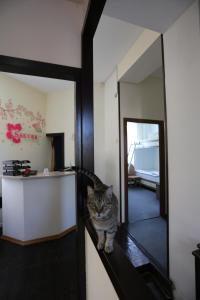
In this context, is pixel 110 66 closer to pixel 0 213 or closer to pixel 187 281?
pixel 187 281

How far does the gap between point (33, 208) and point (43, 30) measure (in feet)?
7.03

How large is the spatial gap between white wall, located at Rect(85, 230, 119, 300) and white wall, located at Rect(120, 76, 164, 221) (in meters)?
1.70

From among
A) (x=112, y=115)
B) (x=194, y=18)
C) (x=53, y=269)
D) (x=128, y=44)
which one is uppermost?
(x=128, y=44)

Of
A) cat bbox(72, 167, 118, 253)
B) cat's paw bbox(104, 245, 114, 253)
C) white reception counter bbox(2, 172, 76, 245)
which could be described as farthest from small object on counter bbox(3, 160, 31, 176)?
cat's paw bbox(104, 245, 114, 253)

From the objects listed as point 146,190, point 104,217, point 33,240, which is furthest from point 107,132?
point 146,190

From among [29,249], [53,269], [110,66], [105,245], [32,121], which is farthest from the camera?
[32,121]

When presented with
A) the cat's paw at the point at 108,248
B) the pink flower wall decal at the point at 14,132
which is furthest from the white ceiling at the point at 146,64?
the pink flower wall decal at the point at 14,132

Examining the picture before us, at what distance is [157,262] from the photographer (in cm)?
171

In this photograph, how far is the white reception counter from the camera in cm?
207

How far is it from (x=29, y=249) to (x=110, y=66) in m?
3.24

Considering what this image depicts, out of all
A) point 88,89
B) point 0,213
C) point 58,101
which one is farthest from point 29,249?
point 58,101

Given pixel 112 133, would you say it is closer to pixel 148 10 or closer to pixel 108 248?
pixel 148 10

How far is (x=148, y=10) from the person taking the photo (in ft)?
3.81

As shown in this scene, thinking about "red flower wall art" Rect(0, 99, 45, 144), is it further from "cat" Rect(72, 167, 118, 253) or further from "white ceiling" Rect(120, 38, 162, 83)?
"cat" Rect(72, 167, 118, 253)
